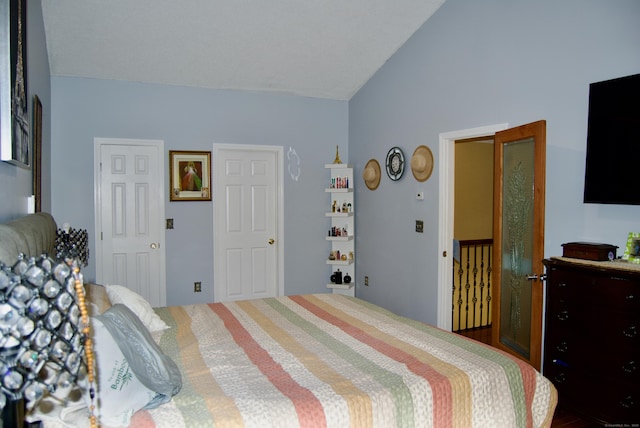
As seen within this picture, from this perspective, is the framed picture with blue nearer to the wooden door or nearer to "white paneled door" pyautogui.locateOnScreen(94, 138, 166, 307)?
the wooden door

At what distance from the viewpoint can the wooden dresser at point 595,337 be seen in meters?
2.27

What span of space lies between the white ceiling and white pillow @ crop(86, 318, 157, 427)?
3.15 m

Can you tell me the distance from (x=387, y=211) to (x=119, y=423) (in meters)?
3.80

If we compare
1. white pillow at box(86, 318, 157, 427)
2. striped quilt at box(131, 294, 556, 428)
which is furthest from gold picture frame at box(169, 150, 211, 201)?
white pillow at box(86, 318, 157, 427)

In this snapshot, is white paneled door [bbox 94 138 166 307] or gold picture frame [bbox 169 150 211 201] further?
gold picture frame [bbox 169 150 211 201]

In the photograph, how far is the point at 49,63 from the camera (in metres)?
4.21

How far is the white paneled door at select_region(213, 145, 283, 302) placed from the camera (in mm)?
5133

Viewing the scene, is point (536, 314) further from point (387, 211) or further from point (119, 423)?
point (119, 423)

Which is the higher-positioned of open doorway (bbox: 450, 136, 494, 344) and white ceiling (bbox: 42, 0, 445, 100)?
white ceiling (bbox: 42, 0, 445, 100)

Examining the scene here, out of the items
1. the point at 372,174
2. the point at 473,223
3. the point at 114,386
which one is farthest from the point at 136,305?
the point at 473,223

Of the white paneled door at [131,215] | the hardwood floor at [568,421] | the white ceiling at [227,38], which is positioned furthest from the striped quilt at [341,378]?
the white ceiling at [227,38]

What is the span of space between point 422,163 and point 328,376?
9.35ft

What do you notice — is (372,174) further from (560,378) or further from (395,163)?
(560,378)

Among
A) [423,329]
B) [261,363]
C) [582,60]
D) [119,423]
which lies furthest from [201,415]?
[582,60]
